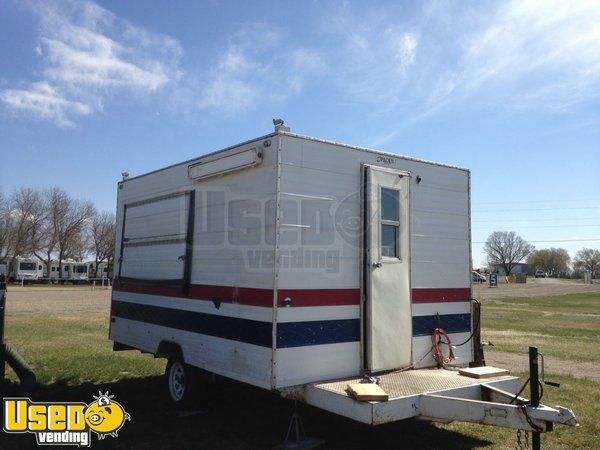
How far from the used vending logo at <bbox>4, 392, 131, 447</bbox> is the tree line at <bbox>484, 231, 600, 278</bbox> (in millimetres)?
114113

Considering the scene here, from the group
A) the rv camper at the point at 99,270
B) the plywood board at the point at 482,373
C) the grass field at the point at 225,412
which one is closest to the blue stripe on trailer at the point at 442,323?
the plywood board at the point at 482,373

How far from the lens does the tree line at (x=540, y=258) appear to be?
112500 millimetres

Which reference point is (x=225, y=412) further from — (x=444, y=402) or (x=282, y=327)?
(x=444, y=402)

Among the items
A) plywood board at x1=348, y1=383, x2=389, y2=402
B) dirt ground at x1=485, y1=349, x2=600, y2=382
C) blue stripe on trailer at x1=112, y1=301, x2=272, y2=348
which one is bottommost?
dirt ground at x1=485, y1=349, x2=600, y2=382

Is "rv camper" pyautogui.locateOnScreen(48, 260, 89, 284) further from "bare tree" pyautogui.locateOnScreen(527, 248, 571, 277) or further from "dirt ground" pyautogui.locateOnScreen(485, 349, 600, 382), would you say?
"bare tree" pyautogui.locateOnScreen(527, 248, 571, 277)

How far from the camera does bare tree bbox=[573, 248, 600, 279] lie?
11431cm

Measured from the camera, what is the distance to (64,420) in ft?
19.9

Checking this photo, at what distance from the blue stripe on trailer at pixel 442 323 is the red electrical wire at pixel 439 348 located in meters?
0.07

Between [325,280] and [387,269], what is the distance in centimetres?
83

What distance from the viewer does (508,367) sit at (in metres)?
9.81

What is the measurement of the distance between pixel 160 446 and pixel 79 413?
1.48 meters

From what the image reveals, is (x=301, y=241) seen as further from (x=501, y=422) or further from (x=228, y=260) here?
(x=501, y=422)

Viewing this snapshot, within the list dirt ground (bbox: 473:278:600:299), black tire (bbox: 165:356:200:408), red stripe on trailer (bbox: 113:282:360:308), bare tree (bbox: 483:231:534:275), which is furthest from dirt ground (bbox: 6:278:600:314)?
bare tree (bbox: 483:231:534:275)

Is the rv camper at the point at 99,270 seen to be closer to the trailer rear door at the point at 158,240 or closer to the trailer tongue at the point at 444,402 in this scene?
the trailer rear door at the point at 158,240
